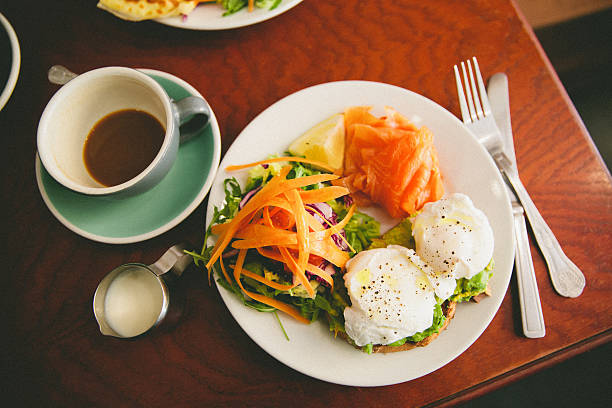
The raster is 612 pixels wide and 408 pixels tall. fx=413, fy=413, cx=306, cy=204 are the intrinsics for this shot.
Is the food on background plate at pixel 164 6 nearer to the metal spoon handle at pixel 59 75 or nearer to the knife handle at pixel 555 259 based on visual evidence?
the metal spoon handle at pixel 59 75

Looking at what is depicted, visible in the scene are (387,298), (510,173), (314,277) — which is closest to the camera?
(387,298)

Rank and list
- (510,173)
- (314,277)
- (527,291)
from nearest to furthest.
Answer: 1. (314,277)
2. (527,291)
3. (510,173)

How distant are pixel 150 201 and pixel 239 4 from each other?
0.83 metres

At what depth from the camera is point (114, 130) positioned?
1.47 metres

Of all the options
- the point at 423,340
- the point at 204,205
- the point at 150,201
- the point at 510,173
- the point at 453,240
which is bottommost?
the point at 423,340

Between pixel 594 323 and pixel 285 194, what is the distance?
1.26 meters

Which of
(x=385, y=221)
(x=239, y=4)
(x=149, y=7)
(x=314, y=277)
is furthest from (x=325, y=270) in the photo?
(x=149, y=7)

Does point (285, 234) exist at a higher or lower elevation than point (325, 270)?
higher

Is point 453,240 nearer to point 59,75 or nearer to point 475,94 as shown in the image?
point 475,94

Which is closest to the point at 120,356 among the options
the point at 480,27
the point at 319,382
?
the point at 319,382

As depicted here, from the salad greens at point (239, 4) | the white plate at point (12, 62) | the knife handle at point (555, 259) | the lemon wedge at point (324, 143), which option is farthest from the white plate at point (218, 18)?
the knife handle at point (555, 259)

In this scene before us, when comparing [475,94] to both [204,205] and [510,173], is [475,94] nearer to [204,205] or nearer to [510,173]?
[510,173]

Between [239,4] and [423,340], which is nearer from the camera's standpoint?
[423,340]

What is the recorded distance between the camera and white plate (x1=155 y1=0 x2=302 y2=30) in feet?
5.17
